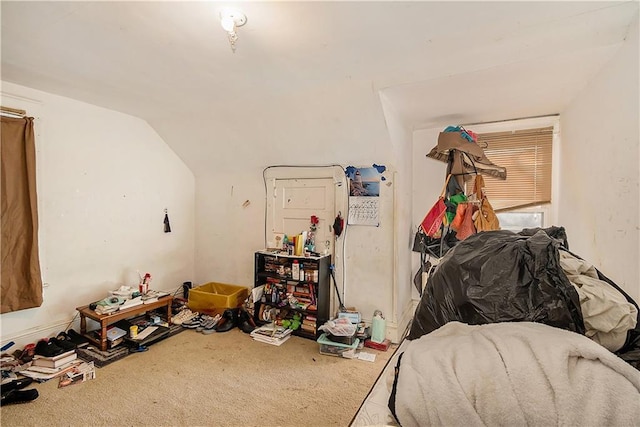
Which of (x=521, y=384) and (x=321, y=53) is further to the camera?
(x=321, y=53)

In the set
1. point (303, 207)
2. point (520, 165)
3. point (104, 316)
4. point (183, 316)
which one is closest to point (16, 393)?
point (104, 316)

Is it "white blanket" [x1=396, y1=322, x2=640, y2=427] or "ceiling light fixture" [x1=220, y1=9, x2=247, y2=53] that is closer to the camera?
"white blanket" [x1=396, y1=322, x2=640, y2=427]

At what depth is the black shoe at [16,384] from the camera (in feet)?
6.44

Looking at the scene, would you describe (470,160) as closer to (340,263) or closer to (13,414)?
(340,263)

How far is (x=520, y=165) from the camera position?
113 inches

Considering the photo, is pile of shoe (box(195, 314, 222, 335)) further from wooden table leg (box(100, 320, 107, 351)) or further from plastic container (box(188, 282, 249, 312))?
wooden table leg (box(100, 320, 107, 351))

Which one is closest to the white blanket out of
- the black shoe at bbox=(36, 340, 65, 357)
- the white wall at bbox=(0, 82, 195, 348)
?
the black shoe at bbox=(36, 340, 65, 357)

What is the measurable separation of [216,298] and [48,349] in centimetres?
140

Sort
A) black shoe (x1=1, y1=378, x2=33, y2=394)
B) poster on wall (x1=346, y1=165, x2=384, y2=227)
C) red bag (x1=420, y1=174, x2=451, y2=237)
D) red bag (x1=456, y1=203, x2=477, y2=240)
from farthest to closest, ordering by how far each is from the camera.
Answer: poster on wall (x1=346, y1=165, x2=384, y2=227) < red bag (x1=420, y1=174, x2=451, y2=237) < red bag (x1=456, y1=203, x2=477, y2=240) < black shoe (x1=1, y1=378, x2=33, y2=394)

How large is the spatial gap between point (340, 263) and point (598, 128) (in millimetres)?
2233

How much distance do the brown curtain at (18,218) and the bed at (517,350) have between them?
3.03m

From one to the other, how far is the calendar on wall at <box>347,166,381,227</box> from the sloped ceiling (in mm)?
589

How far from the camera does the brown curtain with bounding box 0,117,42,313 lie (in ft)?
7.70

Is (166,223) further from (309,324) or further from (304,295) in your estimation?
(309,324)
